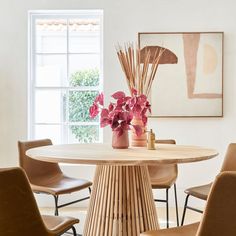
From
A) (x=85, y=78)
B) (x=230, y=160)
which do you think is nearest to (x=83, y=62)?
(x=85, y=78)

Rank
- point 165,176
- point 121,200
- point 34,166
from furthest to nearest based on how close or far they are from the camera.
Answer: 1. point 165,176
2. point 34,166
3. point 121,200

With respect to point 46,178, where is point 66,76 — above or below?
above

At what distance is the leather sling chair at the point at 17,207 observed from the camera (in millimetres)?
1478

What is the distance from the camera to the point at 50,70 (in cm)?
420

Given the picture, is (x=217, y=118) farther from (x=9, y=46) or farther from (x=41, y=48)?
(x=9, y=46)

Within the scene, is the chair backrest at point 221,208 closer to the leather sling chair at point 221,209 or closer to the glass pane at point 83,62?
the leather sling chair at point 221,209

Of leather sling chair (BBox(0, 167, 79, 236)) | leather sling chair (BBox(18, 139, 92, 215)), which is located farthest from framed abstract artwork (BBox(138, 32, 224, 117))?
leather sling chair (BBox(0, 167, 79, 236))

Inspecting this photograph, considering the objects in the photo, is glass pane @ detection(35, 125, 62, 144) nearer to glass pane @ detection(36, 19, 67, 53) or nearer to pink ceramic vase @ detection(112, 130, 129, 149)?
glass pane @ detection(36, 19, 67, 53)

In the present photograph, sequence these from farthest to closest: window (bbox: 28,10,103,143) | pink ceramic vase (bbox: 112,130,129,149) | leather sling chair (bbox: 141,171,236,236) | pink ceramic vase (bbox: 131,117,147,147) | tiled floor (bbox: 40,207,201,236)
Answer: window (bbox: 28,10,103,143)
tiled floor (bbox: 40,207,201,236)
pink ceramic vase (bbox: 131,117,147,147)
pink ceramic vase (bbox: 112,130,129,149)
leather sling chair (bbox: 141,171,236,236)

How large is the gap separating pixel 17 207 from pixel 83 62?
2.89 m

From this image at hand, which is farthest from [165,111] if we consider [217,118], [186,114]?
[217,118]

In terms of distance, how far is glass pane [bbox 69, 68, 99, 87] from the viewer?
13.8 feet

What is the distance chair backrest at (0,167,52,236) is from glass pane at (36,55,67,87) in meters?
2.78

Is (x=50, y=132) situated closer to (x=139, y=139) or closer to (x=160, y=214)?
(x=160, y=214)
